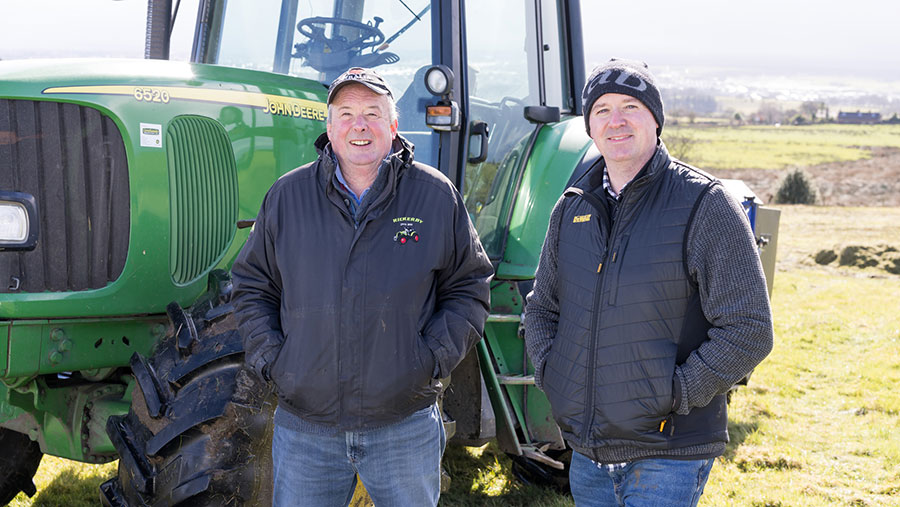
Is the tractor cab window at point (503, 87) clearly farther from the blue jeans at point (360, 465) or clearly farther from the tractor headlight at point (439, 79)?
the blue jeans at point (360, 465)

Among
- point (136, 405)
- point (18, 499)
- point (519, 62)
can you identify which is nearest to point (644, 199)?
point (136, 405)

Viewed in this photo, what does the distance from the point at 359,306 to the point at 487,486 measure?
8.33 feet

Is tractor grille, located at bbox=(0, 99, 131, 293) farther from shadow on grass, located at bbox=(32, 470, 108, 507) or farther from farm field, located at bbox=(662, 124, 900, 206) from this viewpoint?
farm field, located at bbox=(662, 124, 900, 206)

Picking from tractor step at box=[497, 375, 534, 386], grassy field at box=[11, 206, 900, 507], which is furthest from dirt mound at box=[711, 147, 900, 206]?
tractor step at box=[497, 375, 534, 386]

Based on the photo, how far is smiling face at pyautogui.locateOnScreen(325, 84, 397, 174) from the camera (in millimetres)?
2381

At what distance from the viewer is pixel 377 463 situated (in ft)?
7.68

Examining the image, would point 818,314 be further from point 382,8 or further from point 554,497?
point 382,8

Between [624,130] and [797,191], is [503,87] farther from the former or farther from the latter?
[797,191]

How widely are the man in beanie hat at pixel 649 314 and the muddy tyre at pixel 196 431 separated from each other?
0.99 metres

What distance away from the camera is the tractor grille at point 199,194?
3.13 metres

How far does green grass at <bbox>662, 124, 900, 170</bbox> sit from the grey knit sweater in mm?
27712

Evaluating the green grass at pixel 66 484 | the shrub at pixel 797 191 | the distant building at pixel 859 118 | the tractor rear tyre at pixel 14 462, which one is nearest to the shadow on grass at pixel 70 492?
the green grass at pixel 66 484

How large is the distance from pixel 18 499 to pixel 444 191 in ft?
9.51

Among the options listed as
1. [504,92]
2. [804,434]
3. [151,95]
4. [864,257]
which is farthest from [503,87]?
[864,257]
